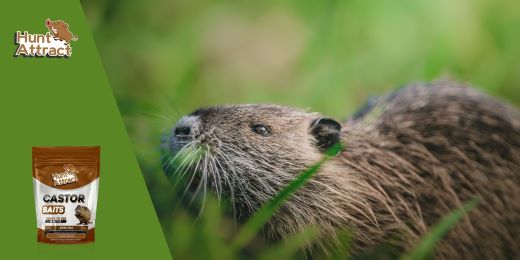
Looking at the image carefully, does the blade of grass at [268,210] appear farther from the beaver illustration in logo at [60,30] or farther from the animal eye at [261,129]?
the beaver illustration in logo at [60,30]

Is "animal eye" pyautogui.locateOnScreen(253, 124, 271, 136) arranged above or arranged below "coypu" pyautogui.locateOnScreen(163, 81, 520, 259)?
above

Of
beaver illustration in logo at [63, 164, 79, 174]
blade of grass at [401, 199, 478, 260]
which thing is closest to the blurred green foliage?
beaver illustration in logo at [63, 164, 79, 174]

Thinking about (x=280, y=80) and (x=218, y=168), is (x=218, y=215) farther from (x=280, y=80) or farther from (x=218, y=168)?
(x=280, y=80)

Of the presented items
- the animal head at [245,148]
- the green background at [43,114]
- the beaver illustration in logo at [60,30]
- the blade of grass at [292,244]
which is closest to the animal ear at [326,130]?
the animal head at [245,148]

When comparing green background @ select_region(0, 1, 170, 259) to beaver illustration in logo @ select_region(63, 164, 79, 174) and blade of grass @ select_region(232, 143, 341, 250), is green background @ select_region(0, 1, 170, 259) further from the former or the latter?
blade of grass @ select_region(232, 143, 341, 250)

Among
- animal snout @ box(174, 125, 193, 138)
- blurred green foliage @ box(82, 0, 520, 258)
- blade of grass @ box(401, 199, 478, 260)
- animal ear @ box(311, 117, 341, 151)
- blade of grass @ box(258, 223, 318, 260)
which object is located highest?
blurred green foliage @ box(82, 0, 520, 258)

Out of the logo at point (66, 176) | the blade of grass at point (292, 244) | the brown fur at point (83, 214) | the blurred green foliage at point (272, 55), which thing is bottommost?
the blade of grass at point (292, 244)

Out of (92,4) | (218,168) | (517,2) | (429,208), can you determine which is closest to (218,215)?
(218,168)
